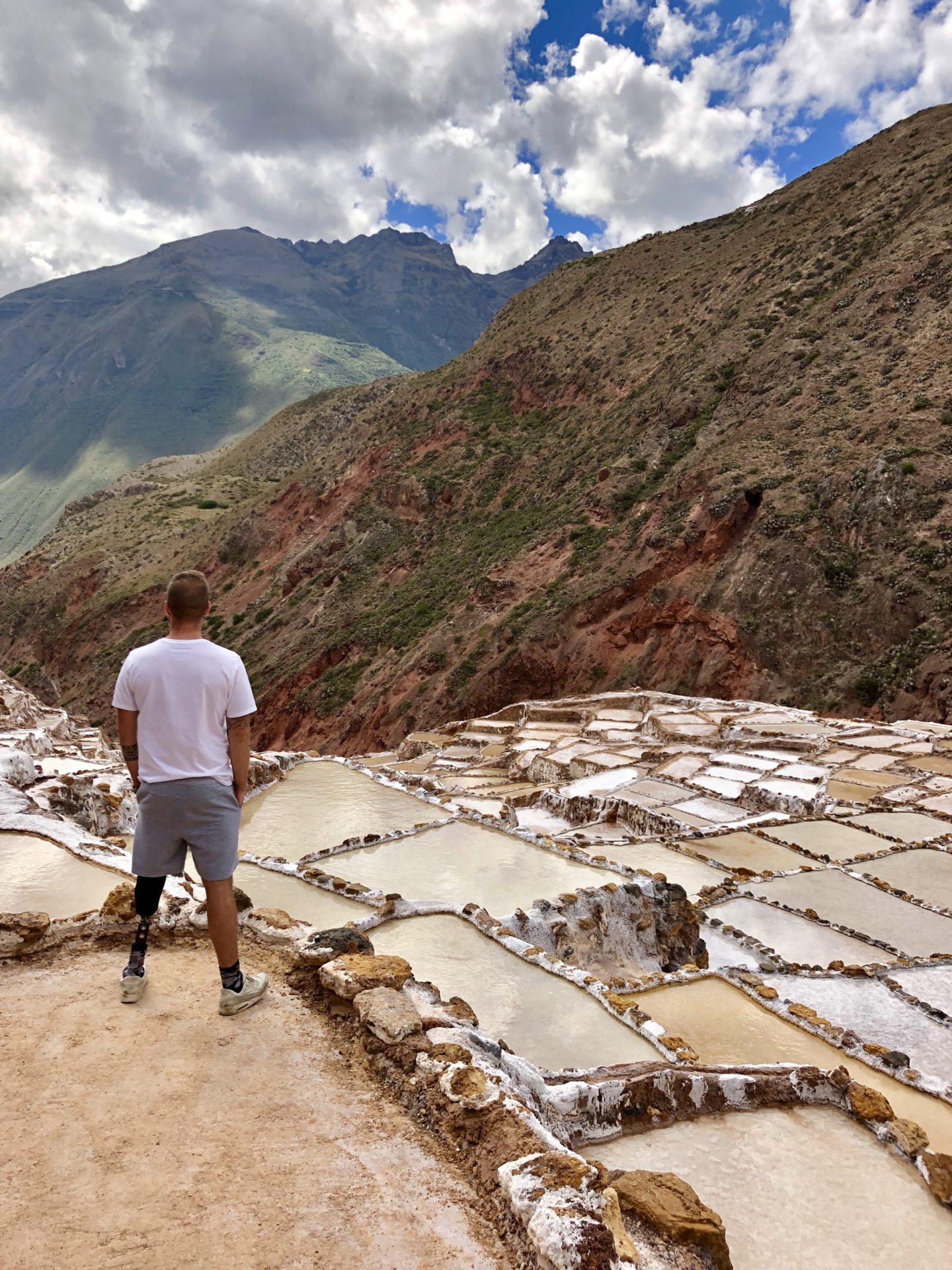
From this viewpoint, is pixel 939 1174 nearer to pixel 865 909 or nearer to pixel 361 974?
pixel 361 974

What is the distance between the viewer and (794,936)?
700 centimetres

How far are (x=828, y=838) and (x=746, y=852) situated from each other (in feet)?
4.06

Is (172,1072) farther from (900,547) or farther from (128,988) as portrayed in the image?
(900,547)

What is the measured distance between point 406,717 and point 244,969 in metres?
21.1

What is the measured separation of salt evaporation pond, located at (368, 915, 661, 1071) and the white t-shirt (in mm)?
1988

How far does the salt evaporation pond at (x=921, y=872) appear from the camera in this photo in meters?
7.97

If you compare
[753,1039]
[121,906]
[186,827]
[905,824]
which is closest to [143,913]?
[186,827]

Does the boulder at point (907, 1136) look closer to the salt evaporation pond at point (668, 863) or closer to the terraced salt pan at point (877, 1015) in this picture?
the terraced salt pan at point (877, 1015)

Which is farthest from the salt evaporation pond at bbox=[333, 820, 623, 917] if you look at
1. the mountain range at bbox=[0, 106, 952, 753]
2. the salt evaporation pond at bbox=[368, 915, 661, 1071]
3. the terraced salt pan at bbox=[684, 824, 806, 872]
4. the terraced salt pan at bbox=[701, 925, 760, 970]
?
the mountain range at bbox=[0, 106, 952, 753]

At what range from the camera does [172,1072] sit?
3018mm

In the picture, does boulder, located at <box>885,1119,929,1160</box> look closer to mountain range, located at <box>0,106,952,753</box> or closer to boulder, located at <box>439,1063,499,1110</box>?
boulder, located at <box>439,1063,499,1110</box>

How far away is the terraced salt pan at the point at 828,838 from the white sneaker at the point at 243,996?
6.84m

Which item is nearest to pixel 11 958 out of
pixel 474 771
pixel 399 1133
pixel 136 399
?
pixel 399 1133

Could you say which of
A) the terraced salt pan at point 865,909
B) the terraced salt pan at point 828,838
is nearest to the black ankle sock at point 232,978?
the terraced salt pan at point 865,909
